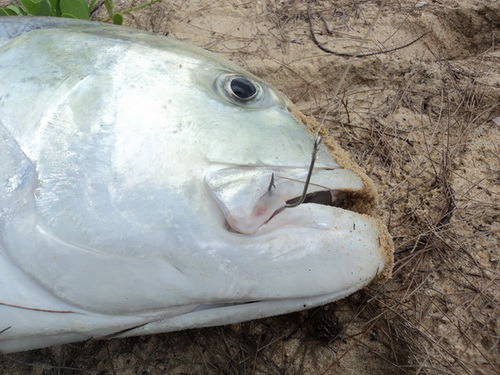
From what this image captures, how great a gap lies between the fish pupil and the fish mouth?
28 centimetres

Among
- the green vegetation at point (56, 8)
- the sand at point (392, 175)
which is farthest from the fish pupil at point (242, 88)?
the green vegetation at point (56, 8)

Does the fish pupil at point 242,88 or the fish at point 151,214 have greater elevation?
the fish pupil at point 242,88

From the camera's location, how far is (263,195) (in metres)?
1.08

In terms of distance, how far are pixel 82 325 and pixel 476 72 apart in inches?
109

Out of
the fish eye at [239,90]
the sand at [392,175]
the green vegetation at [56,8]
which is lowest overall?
the sand at [392,175]

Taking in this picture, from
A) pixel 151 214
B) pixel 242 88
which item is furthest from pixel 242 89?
pixel 151 214

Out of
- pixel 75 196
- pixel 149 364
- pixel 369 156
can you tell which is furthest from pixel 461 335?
pixel 75 196

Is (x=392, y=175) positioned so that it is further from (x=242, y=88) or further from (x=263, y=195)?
(x=263, y=195)

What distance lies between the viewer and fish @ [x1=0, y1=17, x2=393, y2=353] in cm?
106

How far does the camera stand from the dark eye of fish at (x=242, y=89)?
4.17 feet

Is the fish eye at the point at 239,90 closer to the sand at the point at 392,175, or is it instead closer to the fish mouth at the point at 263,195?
the fish mouth at the point at 263,195

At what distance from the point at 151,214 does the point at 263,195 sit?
295mm

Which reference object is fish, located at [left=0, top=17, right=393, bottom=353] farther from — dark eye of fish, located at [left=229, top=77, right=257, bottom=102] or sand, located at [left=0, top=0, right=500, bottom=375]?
sand, located at [left=0, top=0, right=500, bottom=375]

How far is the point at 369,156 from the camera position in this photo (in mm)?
2258
